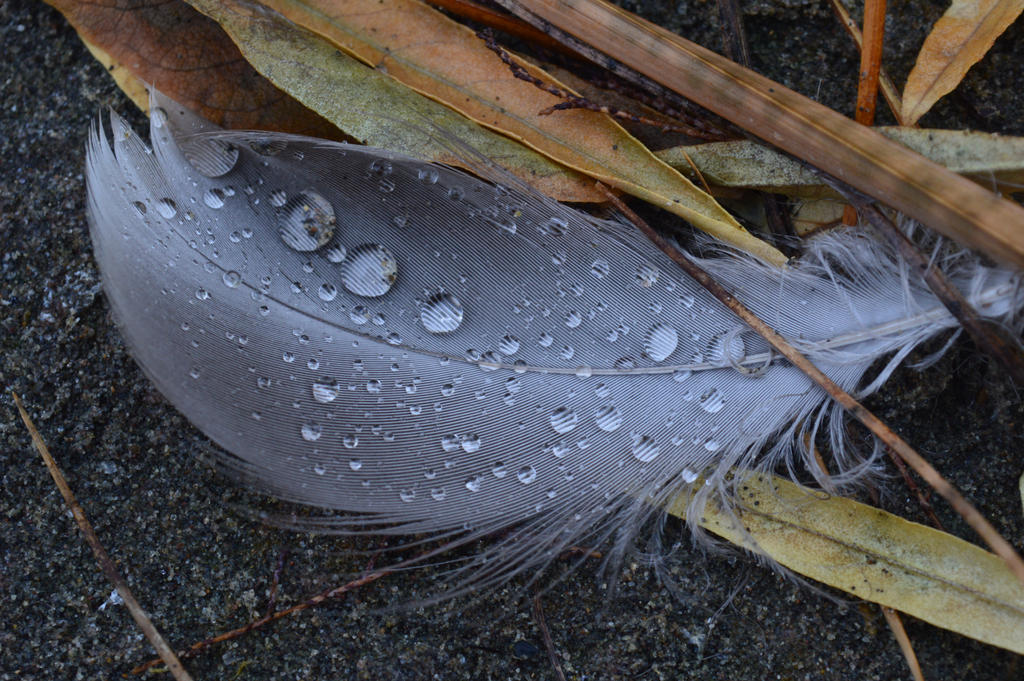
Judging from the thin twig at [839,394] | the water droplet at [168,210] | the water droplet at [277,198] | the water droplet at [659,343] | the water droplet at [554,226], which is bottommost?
the water droplet at [168,210]

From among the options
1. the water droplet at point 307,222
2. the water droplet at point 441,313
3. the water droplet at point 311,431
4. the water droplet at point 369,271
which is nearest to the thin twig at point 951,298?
the water droplet at point 441,313

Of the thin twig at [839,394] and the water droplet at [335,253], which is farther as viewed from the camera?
the water droplet at [335,253]

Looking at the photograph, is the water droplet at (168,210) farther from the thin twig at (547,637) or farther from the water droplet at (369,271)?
the thin twig at (547,637)

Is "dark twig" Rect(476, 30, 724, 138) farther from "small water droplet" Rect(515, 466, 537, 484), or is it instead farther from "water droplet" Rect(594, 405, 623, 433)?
"small water droplet" Rect(515, 466, 537, 484)

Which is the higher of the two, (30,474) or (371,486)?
(371,486)

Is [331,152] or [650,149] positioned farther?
[650,149]

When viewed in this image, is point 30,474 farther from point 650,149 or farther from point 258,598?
point 650,149

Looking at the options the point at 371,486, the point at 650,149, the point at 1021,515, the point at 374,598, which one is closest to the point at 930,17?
the point at 650,149

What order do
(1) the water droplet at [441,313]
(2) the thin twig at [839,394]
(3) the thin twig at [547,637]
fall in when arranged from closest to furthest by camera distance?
1. (2) the thin twig at [839,394]
2. (1) the water droplet at [441,313]
3. (3) the thin twig at [547,637]
